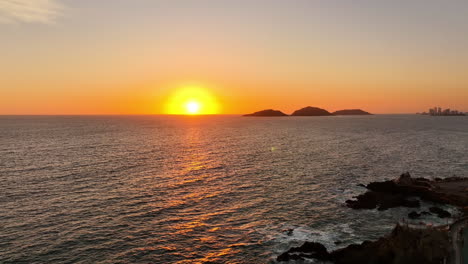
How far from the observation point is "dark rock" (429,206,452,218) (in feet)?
152

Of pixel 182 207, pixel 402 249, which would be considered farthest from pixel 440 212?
pixel 182 207

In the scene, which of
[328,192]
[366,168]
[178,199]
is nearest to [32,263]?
[178,199]

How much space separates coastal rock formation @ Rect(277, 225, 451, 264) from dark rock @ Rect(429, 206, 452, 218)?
49.5 ft

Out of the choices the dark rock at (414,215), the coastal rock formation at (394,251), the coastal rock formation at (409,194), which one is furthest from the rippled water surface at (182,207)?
the coastal rock formation at (409,194)

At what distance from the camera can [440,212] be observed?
4772cm

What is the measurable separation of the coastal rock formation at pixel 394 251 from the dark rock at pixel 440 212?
15084mm

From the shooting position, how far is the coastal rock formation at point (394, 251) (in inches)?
1169

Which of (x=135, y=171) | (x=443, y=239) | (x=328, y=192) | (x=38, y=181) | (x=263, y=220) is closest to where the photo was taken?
(x=443, y=239)

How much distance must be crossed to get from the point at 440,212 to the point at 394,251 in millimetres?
23761

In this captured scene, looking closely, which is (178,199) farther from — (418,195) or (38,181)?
(418,195)

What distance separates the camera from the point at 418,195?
56.5 metres

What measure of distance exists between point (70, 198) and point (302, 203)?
41777mm

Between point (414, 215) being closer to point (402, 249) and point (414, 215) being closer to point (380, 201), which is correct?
point (380, 201)

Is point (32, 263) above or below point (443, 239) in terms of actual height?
below
